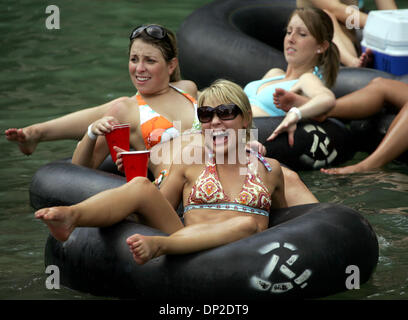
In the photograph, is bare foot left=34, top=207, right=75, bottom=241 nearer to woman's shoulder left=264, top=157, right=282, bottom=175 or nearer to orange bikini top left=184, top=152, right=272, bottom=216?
orange bikini top left=184, top=152, right=272, bottom=216

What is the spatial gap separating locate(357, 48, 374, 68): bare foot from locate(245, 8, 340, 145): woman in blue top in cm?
94

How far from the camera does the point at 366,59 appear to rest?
21.7 ft

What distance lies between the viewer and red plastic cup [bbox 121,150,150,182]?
3.84m

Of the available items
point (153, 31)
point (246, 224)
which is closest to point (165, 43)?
point (153, 31)

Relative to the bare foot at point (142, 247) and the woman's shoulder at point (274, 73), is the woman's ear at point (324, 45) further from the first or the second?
the bare foot at point (142, 247)

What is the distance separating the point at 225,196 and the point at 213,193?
0.19 ft

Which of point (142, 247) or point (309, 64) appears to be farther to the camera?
point (309, 64)

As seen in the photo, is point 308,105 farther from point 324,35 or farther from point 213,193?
point 213,193

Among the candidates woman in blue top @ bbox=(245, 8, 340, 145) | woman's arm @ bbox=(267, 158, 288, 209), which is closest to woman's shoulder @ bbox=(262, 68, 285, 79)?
woman in blue top @ bbox=(245, 8, 340, 145)

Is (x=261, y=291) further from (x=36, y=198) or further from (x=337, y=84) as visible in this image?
(x=337, y=84)

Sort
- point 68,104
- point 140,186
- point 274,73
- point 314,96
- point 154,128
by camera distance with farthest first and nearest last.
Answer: point 68,104 < point 274,73 < point 314,96 < point 154,128 < point 140,186

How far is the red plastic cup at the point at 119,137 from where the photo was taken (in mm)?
4160

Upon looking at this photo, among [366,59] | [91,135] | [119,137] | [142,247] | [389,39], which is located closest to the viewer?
[142,247]

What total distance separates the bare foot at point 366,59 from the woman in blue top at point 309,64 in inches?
37.0
